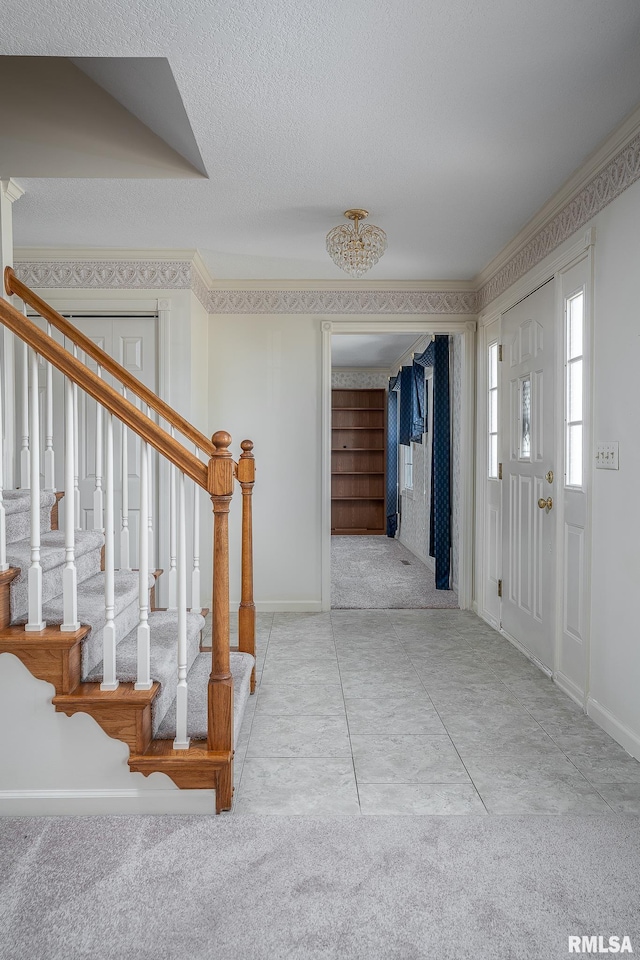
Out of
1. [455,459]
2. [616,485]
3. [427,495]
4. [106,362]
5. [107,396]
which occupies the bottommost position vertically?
[427,495]

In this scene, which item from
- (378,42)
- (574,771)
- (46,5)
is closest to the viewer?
(46,5)

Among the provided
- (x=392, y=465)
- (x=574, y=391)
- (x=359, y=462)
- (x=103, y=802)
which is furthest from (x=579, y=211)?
(x=359, y=462)

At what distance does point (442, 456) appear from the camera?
557 cm

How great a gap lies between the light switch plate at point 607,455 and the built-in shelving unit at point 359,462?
270 inches

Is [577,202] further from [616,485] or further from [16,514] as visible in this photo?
[16,514]

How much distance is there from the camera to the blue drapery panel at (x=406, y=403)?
762 centimetres

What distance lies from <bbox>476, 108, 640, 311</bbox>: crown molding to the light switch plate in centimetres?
102

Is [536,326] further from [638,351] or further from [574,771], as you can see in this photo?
[574,771]

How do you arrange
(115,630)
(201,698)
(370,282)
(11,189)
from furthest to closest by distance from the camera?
1. (370,282)
2. (11,189)
3. (201,698)
4. (115,630)

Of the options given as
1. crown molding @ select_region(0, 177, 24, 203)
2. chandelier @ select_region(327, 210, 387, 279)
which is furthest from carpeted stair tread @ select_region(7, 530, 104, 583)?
chandelier @ select_region(327, 210, 387, 279)

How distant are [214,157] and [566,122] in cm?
147

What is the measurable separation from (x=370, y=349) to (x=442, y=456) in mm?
2684

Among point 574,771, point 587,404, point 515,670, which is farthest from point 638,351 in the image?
point 515,670

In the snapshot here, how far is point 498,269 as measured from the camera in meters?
4.22
